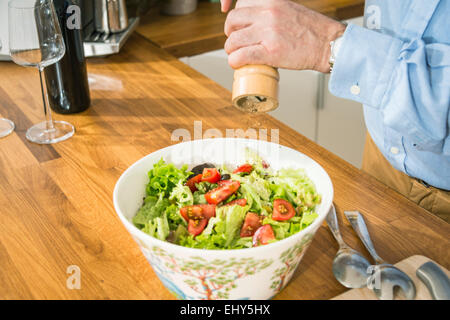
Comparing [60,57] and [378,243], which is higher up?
[60,57]

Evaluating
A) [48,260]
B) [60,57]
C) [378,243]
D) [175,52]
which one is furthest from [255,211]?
[175,52]

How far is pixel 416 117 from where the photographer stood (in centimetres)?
91

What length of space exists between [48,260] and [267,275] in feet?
1.23

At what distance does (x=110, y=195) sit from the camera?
1.00 metres

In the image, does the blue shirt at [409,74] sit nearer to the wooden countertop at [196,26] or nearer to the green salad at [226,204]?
the green salad at [226,204]

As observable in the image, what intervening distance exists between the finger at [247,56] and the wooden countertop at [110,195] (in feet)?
1.00

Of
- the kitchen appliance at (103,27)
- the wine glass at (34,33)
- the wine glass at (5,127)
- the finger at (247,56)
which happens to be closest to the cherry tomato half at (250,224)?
the finger at (247,56)

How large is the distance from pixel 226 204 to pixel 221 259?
0.50ft

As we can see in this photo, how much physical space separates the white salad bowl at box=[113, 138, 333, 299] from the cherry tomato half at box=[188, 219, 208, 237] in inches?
2.6

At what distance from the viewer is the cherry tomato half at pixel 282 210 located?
0.75m

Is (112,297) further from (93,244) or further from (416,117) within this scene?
(416,117)

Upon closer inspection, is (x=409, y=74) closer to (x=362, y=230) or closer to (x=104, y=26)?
(x=362, y=230)

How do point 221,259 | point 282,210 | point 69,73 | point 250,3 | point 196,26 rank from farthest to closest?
point 196,26, point 69,73, point 250,3, point 282,210, point 221,259

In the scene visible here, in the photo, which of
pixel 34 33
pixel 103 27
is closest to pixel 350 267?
pixel 34 33
